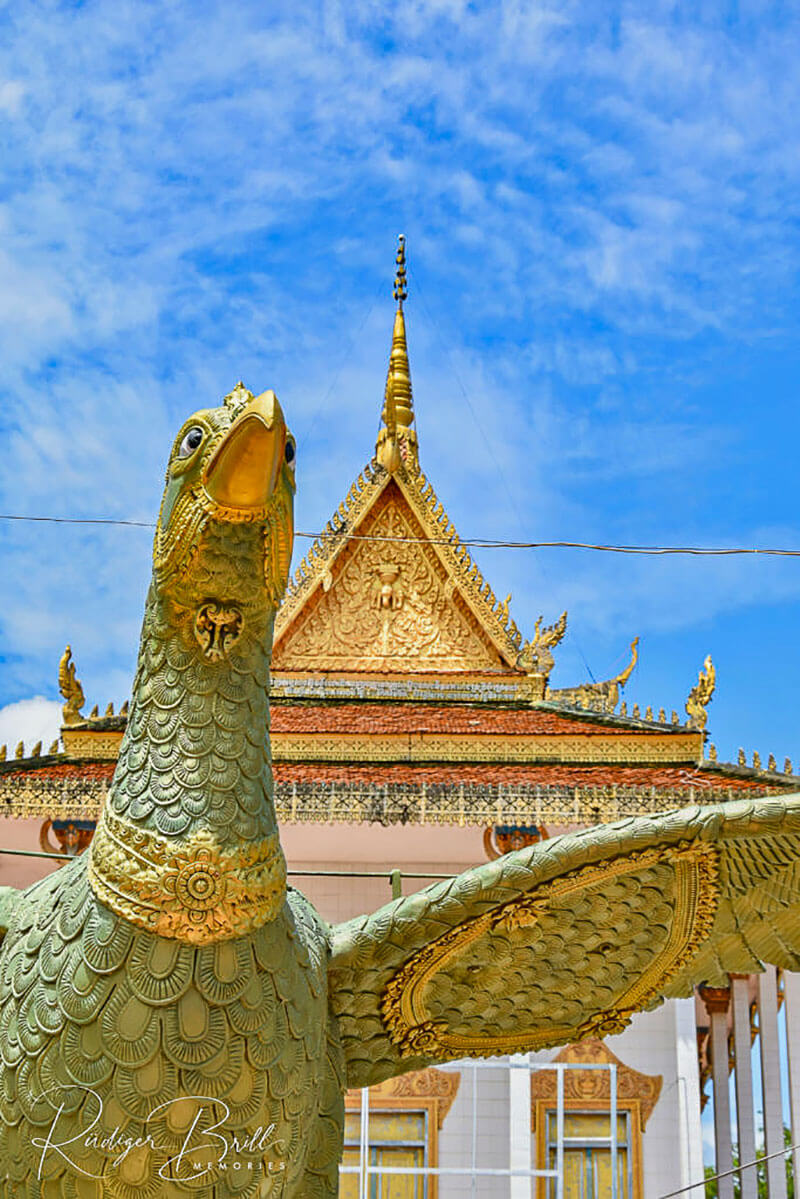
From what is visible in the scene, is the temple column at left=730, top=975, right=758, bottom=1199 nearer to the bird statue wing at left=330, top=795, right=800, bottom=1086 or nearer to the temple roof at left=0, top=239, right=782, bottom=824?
the temple roof at left=0, top=239, right=782, bottom=824

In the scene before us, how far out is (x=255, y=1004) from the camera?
374 cm

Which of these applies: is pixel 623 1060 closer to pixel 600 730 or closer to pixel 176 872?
pixel 600 730

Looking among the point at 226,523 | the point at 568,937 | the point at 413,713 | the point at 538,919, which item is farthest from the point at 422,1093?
the point at 226,523

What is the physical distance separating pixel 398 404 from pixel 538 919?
10.3 metres

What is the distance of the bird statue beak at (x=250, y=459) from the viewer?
367 cm

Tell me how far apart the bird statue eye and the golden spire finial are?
9.46 meters

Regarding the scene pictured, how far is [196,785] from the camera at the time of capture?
12.4ft

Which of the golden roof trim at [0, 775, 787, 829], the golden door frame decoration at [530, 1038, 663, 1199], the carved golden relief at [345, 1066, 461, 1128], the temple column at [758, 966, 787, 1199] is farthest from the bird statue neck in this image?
the golden door frame decoration at [530, 1038, 663, 1199]

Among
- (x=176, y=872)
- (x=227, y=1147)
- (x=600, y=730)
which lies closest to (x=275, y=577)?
(x=176, y=872)

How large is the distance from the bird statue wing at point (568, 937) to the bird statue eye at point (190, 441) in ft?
5.22

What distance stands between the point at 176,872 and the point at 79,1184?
84cm

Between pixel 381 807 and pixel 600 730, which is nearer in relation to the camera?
pixel 381 807

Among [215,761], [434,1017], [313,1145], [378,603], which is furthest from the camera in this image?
[378,603]
